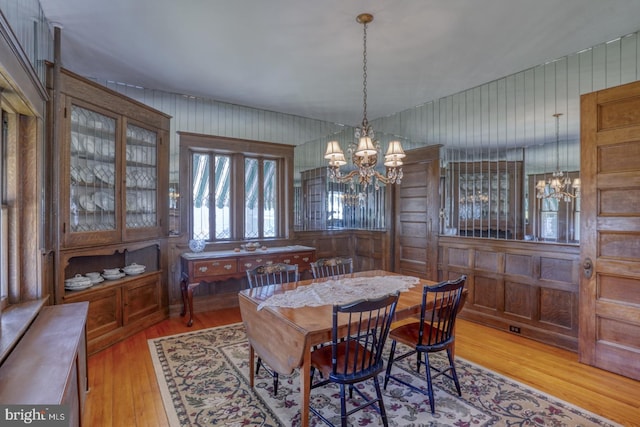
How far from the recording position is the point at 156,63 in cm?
339

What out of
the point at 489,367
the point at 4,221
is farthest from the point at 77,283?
the point at 489,367

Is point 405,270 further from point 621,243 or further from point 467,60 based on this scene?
point 467,60

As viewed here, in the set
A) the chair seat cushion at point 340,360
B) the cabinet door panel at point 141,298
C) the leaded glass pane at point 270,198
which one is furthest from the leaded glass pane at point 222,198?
the chair seat cushion at point 340,360

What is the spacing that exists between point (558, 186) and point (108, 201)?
553cm

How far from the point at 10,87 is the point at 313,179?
157 inches

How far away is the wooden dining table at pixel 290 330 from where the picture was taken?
69.9 inches

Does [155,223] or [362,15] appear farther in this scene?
[155,223]

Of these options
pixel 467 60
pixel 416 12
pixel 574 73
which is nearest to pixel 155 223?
pixel 416 12

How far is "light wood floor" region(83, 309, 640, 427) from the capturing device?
6.98ft

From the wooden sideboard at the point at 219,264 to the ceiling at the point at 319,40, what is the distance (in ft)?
6.85

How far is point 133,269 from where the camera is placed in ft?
11.7

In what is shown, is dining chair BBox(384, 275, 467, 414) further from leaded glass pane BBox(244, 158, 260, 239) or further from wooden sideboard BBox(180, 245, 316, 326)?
leaded glass pane BBox(244, 158, 260, 239)

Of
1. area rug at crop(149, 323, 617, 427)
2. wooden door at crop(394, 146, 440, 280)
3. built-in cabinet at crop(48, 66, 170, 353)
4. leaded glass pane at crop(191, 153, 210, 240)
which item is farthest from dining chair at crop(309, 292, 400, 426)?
leaded glass pane at crop(191, 153, 210, 240)

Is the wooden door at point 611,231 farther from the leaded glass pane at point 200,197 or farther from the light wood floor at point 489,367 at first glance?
the leaded glass pane at point 200,197
